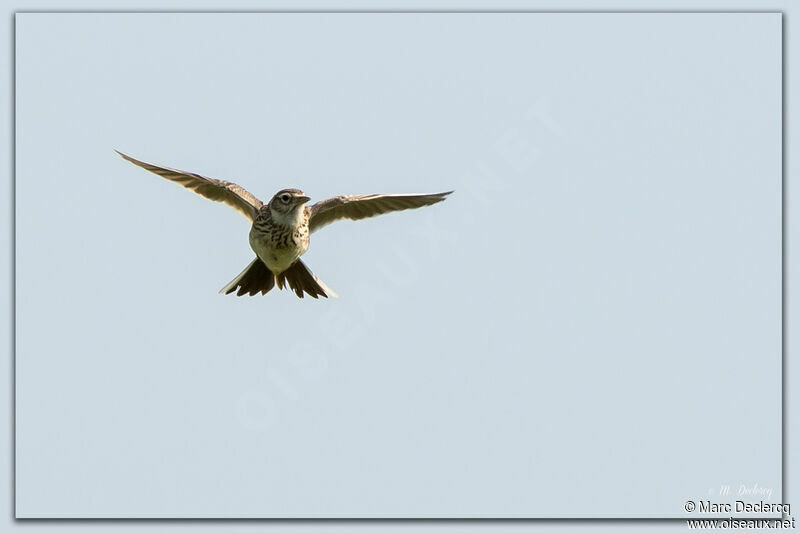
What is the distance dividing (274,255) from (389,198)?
1.12 metres

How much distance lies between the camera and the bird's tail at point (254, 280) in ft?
28.3

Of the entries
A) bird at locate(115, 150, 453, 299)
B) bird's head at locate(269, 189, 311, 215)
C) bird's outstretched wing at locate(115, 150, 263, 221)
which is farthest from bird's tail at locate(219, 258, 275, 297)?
bird's head at locate(269, 189, 311, 215)

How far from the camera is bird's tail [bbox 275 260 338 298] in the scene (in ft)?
28.5

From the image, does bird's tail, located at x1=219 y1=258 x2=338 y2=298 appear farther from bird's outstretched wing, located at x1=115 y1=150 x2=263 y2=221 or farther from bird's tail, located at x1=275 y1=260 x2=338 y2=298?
bird's outstretched wing, located at x1=115 y1=150 x2=263 y2=221

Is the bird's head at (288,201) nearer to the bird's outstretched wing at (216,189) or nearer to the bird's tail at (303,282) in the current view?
the bird's outstretched wing at (216,189)

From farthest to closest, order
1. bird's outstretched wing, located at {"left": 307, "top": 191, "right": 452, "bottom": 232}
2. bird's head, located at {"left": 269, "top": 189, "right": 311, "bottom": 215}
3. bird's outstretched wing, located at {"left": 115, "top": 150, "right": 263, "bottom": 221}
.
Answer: bird's outstretched wing, located at {"left": 307, "top": 191, "right": 452, "bottom": 232} → bird's outstretched wing, located at {"left": 115, "top": 150, "right": 263, "bottom": 221} → bird's head, located at {"left": 269, "top": 189, "right": 311, "bottom": 215}

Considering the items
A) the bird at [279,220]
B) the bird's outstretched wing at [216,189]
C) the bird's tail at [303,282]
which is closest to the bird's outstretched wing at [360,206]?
the bird at [279,220]

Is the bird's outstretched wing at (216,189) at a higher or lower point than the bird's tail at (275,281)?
higher

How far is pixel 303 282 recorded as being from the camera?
873 centimetres

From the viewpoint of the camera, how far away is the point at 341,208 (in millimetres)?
8734

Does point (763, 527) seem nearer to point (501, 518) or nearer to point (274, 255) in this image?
point (501, 518)

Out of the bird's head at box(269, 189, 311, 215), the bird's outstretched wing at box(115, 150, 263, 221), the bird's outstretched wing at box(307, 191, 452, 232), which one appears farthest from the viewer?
the bird's outstretched wing at box(307, 191, 452, 232)

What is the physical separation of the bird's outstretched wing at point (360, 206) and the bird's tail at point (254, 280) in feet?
1.69

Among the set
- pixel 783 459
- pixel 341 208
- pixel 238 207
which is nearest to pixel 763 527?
pixel 783 459
